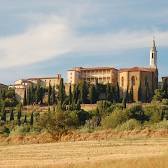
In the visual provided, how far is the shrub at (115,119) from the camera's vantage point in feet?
231

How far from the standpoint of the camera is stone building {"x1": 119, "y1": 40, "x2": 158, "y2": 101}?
11769 centimetres

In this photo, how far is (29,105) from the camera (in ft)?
370

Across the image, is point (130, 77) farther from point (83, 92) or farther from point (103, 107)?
point (103, 107)

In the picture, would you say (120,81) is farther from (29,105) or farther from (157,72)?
(29,105)

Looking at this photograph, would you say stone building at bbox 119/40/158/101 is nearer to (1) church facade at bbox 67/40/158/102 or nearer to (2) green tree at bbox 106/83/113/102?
(1) church facade at bbox 67/40/158/102

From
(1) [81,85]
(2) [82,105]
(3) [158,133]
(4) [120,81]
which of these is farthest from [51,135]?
(4) [120,81]

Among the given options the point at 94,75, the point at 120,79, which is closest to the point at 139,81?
the point at 120,79

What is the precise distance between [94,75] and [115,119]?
67.4m

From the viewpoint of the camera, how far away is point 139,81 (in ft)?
400

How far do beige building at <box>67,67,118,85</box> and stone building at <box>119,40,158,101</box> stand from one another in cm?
556

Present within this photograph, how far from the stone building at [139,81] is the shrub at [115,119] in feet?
128

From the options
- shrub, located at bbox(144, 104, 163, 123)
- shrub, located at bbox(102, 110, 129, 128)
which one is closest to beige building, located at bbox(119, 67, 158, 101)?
shrub, located at bbox(144, 104, 163, 123)

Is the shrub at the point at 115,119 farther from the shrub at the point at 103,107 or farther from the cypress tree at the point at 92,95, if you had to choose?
the cypress tree at the point at 92,95

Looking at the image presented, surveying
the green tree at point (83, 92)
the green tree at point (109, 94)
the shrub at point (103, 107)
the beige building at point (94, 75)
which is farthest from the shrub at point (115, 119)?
the beige building at point (94, 75)
